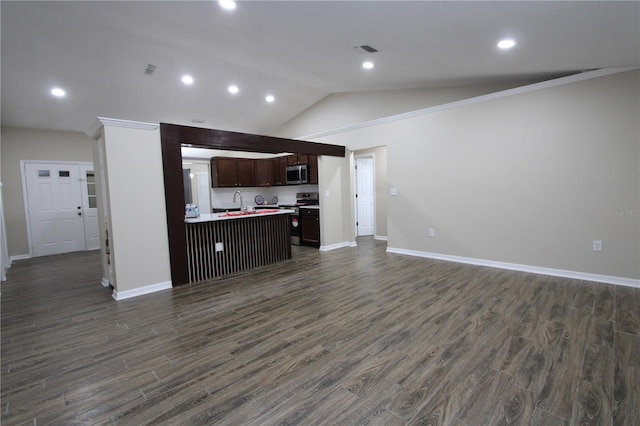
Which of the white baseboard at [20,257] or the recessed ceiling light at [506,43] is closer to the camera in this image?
the recessed ceiling light at [506,43]

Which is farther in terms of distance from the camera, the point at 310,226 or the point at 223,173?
the point at 223,173

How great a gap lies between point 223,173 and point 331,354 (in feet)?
20.8

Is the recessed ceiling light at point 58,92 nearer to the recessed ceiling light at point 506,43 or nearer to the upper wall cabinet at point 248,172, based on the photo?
the upper wall cabinet at point 248,172

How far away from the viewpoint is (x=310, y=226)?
6.47 metres

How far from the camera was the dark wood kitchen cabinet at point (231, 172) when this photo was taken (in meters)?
7.67

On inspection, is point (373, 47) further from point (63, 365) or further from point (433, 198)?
point (63, 365)

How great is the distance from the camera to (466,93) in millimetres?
4809

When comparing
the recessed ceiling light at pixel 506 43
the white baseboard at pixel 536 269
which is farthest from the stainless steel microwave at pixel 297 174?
the recessed ceiling light at pixel 506 43

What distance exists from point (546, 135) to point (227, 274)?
4867 millimetres

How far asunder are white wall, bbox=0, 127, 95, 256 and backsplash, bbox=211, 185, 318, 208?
9.34 ft

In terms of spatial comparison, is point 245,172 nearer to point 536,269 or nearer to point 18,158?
point 18,158

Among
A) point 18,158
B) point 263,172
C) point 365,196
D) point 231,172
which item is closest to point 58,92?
point 18,158

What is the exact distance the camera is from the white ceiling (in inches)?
102

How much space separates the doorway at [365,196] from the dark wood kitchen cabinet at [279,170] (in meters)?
1.76
